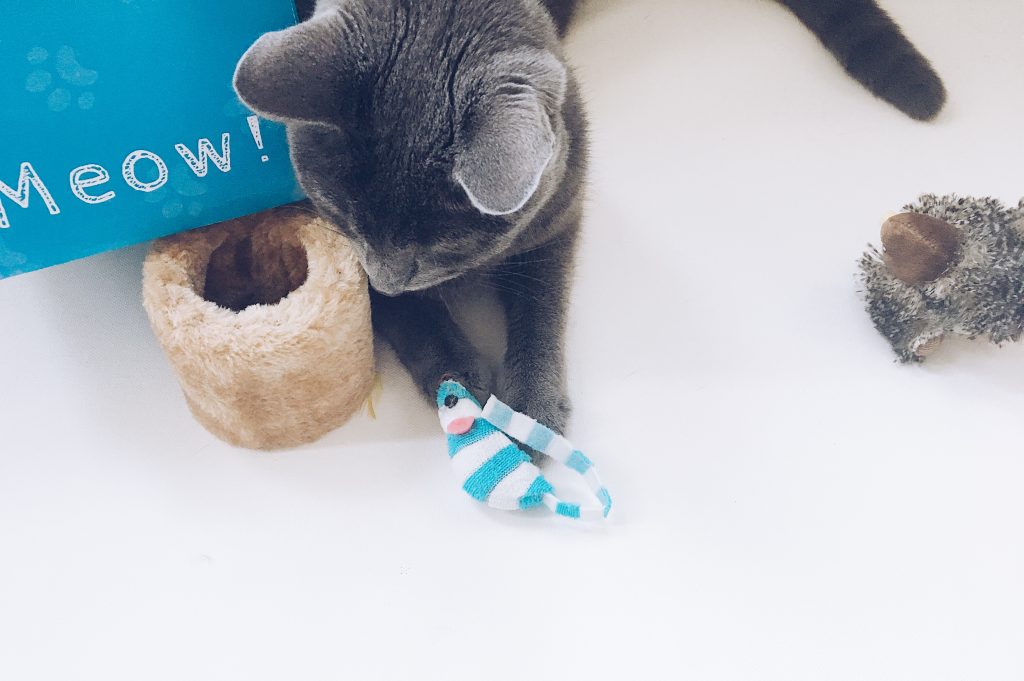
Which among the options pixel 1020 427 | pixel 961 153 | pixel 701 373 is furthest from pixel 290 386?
pixel 961 153

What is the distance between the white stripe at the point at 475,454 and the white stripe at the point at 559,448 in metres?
0.05

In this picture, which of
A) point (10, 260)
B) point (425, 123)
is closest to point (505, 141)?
point (425, 123)

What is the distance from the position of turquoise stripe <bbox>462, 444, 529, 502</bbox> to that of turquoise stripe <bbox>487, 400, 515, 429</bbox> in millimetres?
31

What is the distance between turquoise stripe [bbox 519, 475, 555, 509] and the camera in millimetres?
855

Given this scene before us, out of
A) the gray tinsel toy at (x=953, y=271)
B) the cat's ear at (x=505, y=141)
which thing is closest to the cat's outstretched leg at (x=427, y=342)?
the cat's ear at (x=505, y=141)

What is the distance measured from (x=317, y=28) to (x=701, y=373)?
0.60 metres

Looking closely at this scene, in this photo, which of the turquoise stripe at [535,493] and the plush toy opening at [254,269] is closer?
the turquoise stripe at [535,493]

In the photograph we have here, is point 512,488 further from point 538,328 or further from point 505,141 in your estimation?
point 505,141

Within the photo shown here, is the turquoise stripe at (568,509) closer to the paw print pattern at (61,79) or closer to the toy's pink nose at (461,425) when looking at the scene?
the toy's pink nose at (461,425)

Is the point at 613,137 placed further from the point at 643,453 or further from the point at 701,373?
the point at 643,453

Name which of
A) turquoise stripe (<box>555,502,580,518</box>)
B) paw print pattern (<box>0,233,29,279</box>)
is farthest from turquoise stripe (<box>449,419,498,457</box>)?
paw print pattern (<box>0,233,29,279</box>)

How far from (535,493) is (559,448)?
2.3 inches

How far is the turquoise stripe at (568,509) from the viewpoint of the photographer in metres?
0.85

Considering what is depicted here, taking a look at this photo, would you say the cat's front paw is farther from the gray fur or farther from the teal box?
the teal box
